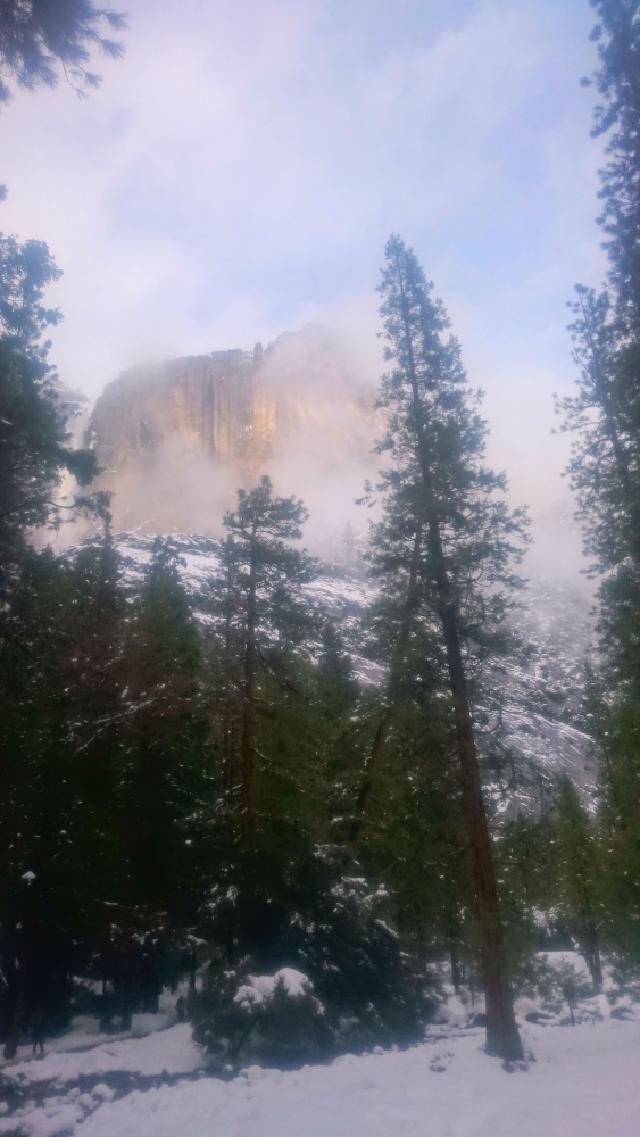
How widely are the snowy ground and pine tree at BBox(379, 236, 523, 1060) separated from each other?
2223 millimetres

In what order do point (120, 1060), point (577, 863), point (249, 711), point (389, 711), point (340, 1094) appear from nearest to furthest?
point (340, 1094)
point (120, 1060)
point (389, 711)
point (249, 711)
point (577, 863)

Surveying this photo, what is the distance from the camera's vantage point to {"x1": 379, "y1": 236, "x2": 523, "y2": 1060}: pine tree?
14.1 m

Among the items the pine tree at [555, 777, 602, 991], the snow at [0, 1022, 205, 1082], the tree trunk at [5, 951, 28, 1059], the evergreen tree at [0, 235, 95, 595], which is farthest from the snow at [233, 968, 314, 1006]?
the pine tree at [555, 777, 602, 991]

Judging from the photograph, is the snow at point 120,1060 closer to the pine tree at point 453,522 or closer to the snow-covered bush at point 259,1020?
the snow-covered bush at point 259,1020

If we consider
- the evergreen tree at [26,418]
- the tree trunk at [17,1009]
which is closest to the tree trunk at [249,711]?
the tree trunk at [17,1009]

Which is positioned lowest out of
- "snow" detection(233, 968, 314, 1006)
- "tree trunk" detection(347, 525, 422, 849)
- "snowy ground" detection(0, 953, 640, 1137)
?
"snowy ground" detection(0, 953, 640, 1137)

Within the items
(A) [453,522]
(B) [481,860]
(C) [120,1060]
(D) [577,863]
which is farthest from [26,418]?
(D) [577,863]

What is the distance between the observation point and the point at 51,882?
17703 millimetres

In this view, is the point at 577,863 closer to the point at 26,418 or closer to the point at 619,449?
the point at 619,449

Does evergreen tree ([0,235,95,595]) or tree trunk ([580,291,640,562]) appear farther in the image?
tree trunk ([580,291,640,562])

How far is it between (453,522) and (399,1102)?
1117 cm

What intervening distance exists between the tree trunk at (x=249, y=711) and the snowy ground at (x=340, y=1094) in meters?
5.22

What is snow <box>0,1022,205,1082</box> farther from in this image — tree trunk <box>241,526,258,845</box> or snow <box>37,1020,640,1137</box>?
tree trunk <box>241,526,258,845</box>

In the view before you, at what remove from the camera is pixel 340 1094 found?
1012 centimetres
